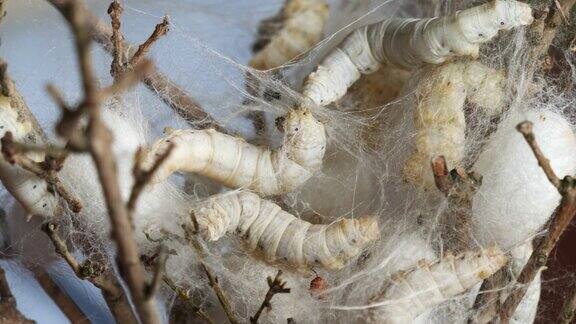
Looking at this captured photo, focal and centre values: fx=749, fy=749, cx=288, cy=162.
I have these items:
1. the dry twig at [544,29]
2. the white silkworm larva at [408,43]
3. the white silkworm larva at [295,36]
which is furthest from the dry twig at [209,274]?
the dry twig at [544,29]

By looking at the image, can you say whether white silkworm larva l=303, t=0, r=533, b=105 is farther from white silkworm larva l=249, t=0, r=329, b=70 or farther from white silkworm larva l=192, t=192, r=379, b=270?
white silkworm larva l=192, t=192, r=379, b=270

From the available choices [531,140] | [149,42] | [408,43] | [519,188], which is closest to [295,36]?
[408,43]

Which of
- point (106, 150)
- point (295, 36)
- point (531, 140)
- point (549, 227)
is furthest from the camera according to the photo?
point (295, 36)

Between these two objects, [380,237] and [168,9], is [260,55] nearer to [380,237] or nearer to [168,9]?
[168,9]

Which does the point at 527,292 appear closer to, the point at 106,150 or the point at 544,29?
the point at 544,29

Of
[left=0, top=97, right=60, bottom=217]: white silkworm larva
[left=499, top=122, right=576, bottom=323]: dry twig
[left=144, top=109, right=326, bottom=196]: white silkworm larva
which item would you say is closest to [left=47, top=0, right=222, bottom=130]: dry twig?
[left=144, top=109, right=326, bottom=196]: white silkworm larva

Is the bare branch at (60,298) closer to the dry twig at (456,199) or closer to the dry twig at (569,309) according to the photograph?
the dry twig at (456,199)

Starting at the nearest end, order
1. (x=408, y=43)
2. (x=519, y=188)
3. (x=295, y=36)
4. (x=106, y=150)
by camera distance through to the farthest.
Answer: (x=106, y=150) → (x=519, y=188) → (x=408, y=43) → (x=295, y=36)
